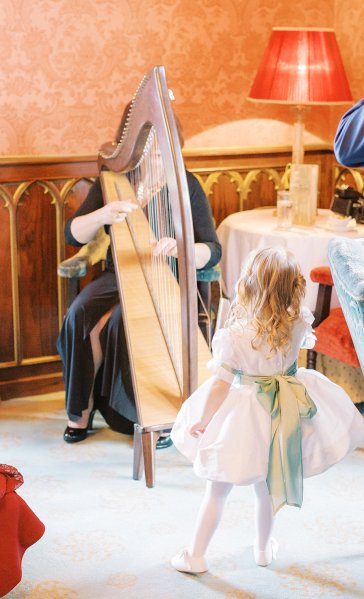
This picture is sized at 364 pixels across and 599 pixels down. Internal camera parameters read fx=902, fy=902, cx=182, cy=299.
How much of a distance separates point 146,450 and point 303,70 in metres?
1.79

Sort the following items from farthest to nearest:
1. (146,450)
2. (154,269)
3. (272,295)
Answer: (154,269)
(146,450)
(272,295)

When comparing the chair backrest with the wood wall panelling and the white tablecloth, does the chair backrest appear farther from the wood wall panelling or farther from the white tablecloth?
the wood wall panelling

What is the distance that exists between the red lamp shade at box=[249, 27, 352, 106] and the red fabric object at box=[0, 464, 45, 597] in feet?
6.87

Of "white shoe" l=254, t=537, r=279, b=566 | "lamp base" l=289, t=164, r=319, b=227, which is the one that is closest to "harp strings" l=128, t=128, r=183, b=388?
"white shoe" l=254, t=537, r=279, b=566

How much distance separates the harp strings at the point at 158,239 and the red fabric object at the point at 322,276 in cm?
60

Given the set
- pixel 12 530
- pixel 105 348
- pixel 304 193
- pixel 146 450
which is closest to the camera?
pixel 12 530

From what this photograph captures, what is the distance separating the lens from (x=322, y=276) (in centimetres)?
336

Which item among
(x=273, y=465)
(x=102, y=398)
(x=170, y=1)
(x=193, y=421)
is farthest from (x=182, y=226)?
(x=170, y=1)

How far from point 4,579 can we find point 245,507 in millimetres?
873

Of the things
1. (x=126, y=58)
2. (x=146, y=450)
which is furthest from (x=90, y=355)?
(x=126, y=58)

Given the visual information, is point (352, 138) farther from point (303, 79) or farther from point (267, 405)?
point (303, 79)

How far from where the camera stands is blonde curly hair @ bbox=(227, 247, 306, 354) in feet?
7.13

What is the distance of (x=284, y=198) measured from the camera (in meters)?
3.65

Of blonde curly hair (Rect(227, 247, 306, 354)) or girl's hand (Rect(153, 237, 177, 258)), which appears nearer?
blonde curly hair (Rect(227, 247, 306, 354))
